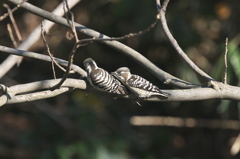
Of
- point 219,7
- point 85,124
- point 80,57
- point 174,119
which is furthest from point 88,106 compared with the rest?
point 219,7

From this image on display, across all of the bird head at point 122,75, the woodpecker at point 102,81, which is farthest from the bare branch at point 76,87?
the bird head at point 122,75

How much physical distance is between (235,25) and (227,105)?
3.62 feet

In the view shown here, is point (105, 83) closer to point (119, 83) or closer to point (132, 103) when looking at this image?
point (119, 83)

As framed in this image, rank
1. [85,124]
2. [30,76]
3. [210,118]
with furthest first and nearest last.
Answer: [30,76], [210,118], [85,124]

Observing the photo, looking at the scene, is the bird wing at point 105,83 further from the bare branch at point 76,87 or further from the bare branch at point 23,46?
the bare branch at point 23,46

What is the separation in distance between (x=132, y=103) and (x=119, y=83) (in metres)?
3.36

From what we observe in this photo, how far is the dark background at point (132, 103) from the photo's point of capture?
231 inches

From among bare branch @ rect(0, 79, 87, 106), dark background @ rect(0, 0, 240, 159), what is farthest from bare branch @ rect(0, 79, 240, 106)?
dark background @ rect(0, 0, 240, 159)

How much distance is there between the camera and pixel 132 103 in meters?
6.54

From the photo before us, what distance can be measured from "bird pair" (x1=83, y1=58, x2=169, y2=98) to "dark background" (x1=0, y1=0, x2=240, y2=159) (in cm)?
219

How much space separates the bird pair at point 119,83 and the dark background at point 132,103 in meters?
2.19

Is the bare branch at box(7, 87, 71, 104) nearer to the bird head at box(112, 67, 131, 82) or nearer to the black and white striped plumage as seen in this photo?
the black and white striped plumage

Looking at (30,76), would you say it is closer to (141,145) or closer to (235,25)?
(141,145)

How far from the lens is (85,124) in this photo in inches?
237
